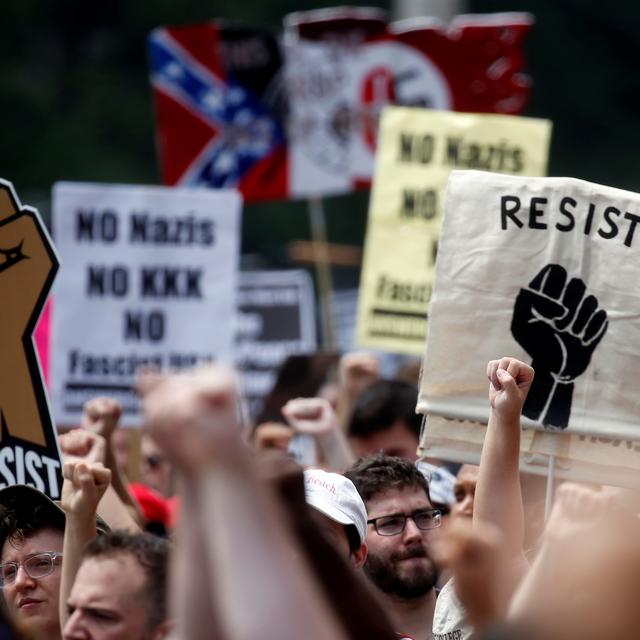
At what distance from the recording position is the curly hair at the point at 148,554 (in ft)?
11.1

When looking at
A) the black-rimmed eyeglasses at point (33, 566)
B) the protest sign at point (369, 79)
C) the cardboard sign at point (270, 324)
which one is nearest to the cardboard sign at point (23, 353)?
the black-rimmed eyeglasses at point (33, 566)

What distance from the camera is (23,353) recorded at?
4.82m

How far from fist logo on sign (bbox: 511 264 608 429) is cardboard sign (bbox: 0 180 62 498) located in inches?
49.6

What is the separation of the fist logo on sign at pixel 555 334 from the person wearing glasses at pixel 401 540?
393 millimetres

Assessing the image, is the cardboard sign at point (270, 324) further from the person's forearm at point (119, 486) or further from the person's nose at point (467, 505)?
the person's nose at point (467, 505)

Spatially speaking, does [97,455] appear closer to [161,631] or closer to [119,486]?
[119,486]

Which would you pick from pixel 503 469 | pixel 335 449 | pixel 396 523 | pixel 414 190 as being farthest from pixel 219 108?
pixel 503 469

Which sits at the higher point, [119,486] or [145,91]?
[119,486]

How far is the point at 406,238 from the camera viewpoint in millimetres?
7957

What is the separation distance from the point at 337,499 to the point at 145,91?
2397cm

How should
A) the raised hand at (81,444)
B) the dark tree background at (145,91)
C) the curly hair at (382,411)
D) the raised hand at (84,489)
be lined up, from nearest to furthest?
the raised hand at (84,489) < the raised hand at (81,444) < the curly hair at (382,411) < the dark tree background at (145,91)

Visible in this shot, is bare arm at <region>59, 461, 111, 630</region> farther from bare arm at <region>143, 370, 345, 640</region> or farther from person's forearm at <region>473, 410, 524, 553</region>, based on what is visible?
A: bare arm at <region>143, 370, 345, 640</region>

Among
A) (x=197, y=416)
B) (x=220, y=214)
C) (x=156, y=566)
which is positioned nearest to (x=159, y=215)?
(x=220, y=214)

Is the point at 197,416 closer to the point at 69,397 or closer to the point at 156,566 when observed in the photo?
the point at 156,566
